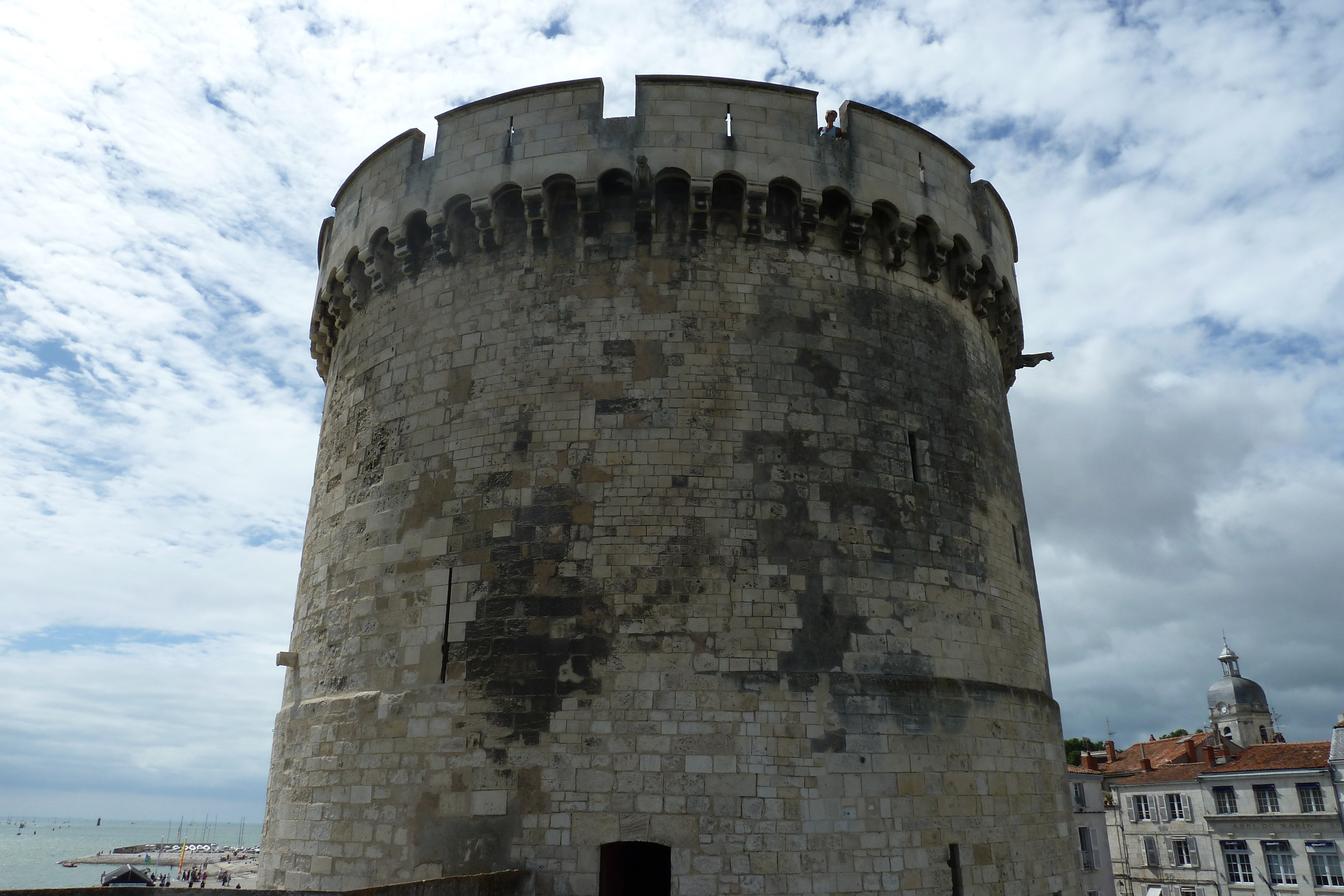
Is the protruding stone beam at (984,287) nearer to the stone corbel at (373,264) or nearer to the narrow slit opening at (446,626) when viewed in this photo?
the narrow slit opening at (446,626)

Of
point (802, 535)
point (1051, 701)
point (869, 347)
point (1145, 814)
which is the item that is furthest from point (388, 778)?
point (1145, 814)

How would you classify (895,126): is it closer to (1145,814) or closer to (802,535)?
(802,535)

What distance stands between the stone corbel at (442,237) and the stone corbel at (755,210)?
11.1 feet

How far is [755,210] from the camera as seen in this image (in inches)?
376

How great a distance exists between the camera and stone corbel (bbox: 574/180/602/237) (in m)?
9.49

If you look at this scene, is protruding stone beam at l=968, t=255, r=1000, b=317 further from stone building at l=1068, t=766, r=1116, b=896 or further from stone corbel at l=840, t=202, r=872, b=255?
stone building at l=1068, t=766, r=1116, b=896

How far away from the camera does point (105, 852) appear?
287ft

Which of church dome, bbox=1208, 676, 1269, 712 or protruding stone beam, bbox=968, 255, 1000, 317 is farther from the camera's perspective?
church dome, bbox=1208, 676, 1269, 712

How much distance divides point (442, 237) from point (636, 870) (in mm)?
7248

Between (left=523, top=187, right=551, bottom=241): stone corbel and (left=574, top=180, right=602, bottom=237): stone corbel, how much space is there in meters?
0.38

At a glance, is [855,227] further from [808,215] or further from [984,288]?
[984,288]

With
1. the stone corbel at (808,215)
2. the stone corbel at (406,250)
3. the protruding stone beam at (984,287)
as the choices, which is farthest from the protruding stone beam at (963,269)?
the stone corbel at (406,250)

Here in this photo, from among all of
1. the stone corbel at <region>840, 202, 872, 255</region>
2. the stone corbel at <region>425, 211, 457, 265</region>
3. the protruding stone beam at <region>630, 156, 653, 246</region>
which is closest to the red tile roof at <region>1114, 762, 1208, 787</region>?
the stone corbel at <region>840, 202, 872, 255</region>

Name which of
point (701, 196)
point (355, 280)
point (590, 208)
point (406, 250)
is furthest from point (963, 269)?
point (355, 280)
